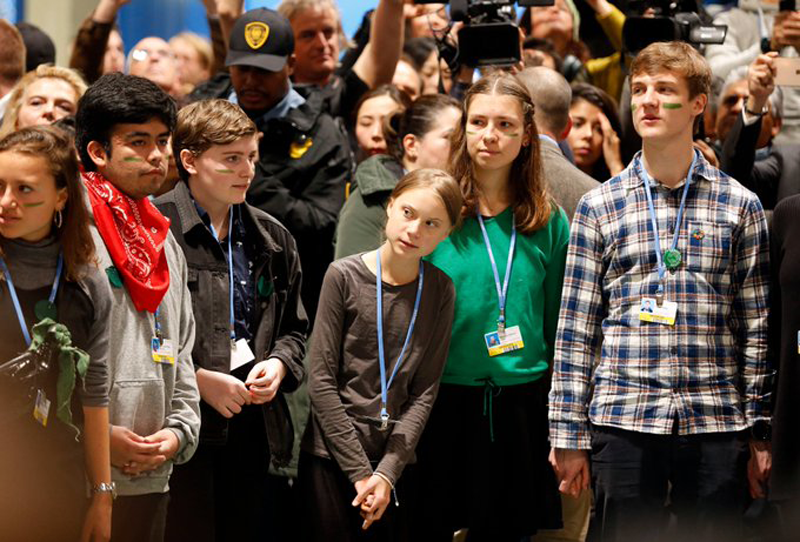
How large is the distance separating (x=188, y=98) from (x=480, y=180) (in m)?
1.53

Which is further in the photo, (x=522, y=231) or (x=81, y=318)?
(x=522, y=231)

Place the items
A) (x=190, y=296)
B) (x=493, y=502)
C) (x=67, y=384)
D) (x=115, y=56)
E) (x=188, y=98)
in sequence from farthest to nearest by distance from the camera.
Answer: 1. (x=115, y=56)
2. (x=188, y=98)
3. (x=493, y=502)
4. (x=190, y=296)
5. (x=67, y=384)

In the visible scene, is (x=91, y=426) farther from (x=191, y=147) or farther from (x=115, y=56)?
(x=115, y=56)

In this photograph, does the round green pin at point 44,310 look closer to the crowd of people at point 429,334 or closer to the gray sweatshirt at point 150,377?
the crowd of people at point 429,334

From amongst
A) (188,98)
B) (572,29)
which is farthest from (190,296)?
(572,29)

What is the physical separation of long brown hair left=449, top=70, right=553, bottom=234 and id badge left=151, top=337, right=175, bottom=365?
1.07 metres

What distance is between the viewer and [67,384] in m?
2.79

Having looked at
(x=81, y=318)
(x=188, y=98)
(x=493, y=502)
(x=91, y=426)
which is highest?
(x=188, y=98)

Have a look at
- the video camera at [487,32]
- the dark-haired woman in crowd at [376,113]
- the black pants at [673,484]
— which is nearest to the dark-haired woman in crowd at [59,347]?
the black pants at [673,484]

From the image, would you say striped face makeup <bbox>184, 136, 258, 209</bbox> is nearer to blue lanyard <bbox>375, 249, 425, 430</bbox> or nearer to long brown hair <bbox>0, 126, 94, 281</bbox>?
blue lanyard <bbox>375, 249, 425, 430</bbox>

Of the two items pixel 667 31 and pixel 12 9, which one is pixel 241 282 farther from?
→ pixel 12 9

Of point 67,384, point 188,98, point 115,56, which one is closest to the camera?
point 67,384

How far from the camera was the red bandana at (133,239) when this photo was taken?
304cm

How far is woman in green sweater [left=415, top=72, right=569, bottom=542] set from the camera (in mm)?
3637
